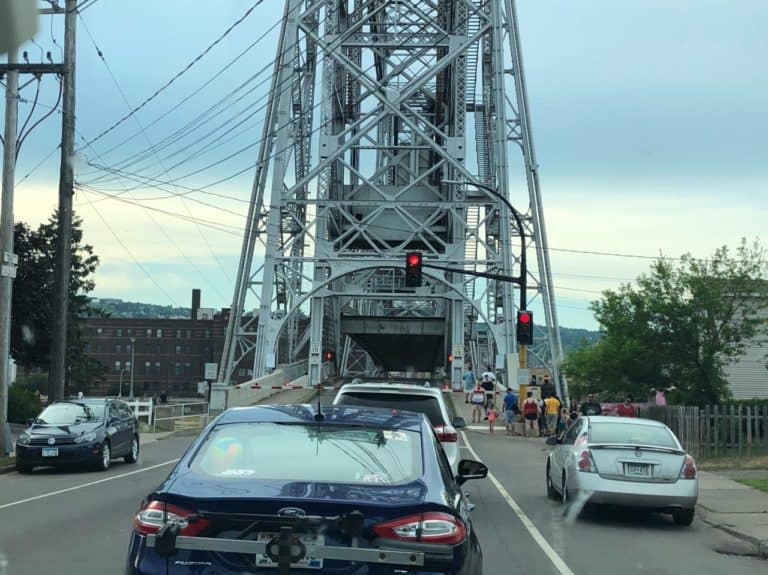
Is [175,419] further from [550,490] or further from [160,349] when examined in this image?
[160,349]

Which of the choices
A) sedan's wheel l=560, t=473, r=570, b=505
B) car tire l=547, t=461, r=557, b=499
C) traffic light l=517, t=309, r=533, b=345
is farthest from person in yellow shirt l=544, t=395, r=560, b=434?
sedan's wheel l=560, t=473, r=570, b=505

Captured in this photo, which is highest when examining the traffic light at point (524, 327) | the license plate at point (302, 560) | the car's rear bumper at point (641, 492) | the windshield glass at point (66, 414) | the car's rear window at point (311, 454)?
the traffic light at point (524, 327)

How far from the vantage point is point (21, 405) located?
1384 inches

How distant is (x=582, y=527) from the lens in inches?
528

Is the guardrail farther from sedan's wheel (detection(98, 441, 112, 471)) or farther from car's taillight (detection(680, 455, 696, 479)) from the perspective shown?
car's taillight (detection(680, 455, 696, 479))

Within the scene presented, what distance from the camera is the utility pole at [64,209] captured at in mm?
24156

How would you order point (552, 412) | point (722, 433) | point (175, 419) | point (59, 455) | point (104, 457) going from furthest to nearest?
point (175, 419)
point (552, 412)
point (722, 433)
point (104, 457)
point (59, 455)

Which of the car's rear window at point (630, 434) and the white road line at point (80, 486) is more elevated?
the car's rear window at point (630, 434)

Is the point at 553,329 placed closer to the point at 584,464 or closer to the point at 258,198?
the point at 258,198

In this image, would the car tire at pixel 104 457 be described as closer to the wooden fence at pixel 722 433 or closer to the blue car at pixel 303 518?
the wooden fence at pixel 722 433

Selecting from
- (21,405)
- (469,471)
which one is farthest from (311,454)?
(21,405)

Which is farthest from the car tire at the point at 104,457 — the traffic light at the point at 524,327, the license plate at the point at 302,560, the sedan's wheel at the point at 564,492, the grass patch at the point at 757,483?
the license plate at the point at 302,560

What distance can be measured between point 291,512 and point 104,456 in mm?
16974

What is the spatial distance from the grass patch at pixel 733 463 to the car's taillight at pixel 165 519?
1913 cm
